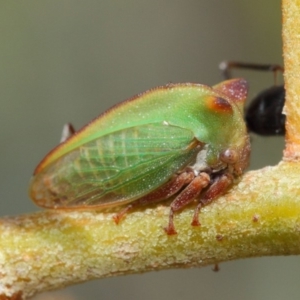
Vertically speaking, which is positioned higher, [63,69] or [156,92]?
[63,69]

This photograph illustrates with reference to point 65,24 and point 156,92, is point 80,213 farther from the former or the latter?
point 65,24

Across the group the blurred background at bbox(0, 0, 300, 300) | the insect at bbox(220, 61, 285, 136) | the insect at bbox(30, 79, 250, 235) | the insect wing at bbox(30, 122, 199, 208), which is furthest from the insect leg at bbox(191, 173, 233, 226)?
the blurred background at bbox(0, 0, 300, 300)

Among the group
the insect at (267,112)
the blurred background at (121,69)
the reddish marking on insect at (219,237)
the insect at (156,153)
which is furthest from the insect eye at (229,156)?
the blurred background at (121,69)

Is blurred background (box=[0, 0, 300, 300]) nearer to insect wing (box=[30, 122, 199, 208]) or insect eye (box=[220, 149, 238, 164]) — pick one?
insect wing (box=[30, 122, 199, 208])

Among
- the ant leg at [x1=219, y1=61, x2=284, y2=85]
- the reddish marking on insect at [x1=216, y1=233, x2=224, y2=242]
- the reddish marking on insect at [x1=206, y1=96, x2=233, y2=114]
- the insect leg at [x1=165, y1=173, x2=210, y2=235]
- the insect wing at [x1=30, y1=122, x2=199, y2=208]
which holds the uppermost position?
the ant leg at [x1=219, y1=61, x2=284, y2=85]

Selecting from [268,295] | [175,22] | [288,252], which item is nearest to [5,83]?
[175,22]

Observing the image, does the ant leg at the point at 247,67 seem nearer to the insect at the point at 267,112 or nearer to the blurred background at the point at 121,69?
the insect at the point at 267,112
